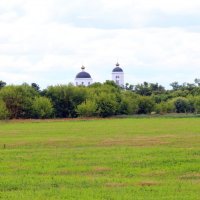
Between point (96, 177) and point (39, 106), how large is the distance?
106 m

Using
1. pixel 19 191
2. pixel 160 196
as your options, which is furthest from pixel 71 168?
pixel 160 196

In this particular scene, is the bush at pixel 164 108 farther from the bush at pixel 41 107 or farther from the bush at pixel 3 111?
the bush at pixel 3 111

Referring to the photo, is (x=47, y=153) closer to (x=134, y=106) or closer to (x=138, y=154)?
(x=138, y=154)

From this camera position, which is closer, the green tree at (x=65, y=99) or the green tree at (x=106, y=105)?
the green tree at (x=106, y=105)

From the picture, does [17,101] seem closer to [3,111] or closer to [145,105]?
[3,111]

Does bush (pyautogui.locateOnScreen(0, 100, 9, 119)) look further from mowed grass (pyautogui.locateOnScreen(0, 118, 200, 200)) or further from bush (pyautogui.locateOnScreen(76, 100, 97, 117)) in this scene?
mowed grass (pyautogui.locateOnScreen(0, 118, 200, 200))

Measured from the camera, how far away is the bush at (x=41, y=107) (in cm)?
13354

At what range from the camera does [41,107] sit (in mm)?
133875

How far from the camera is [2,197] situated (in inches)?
880

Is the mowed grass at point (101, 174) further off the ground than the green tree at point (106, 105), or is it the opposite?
the green tree at point (106, 105)

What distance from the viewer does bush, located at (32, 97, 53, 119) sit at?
438 ft

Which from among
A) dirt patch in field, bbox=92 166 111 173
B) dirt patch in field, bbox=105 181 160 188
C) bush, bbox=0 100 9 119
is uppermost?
bush, bbox=0 100 9 119

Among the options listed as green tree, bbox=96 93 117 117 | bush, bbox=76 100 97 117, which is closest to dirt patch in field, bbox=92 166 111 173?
bush, bbox=76 100 97 117

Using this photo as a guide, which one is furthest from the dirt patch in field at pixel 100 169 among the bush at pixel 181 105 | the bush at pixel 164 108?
the bush at pixel 181 105
